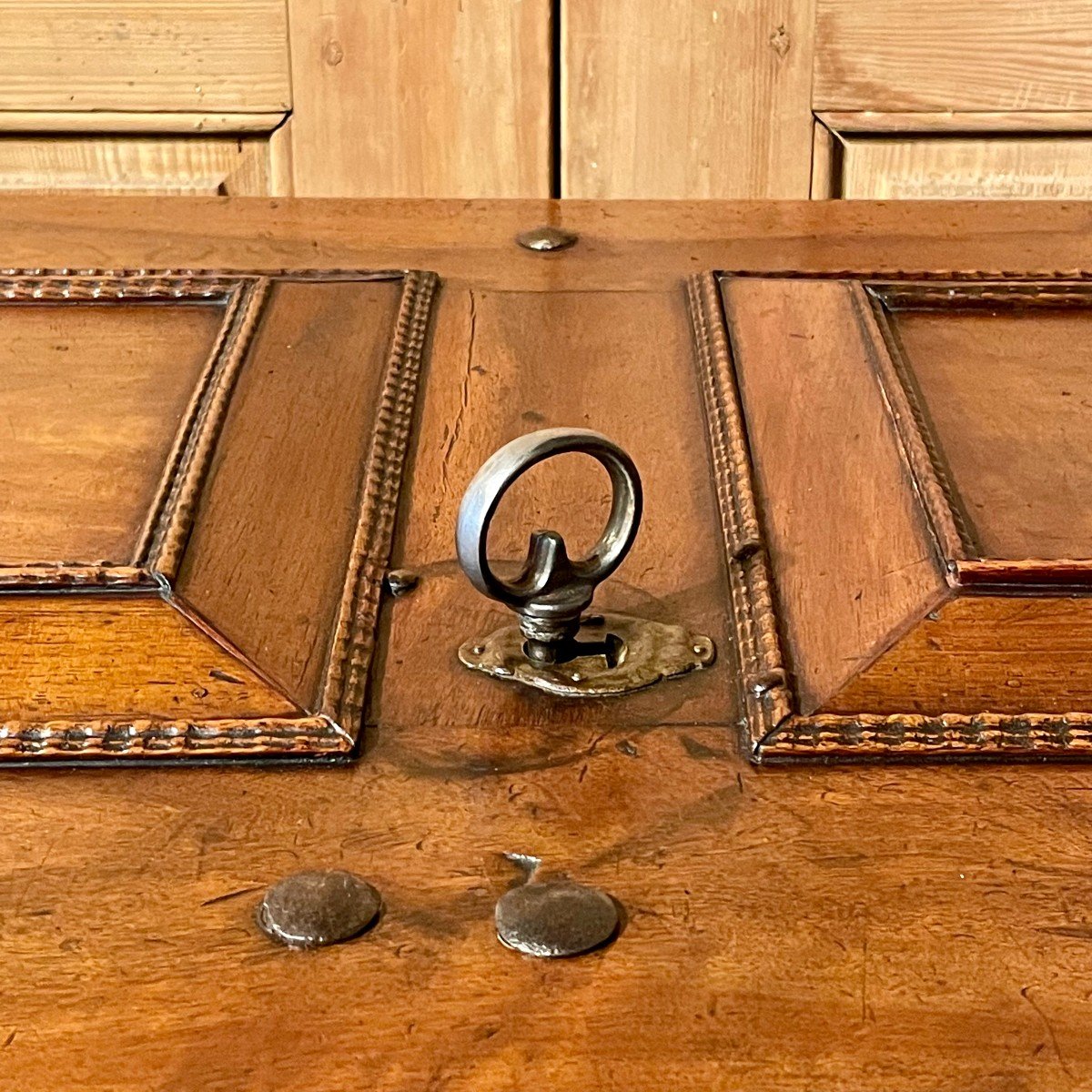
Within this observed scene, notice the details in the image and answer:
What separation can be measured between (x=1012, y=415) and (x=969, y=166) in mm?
1043

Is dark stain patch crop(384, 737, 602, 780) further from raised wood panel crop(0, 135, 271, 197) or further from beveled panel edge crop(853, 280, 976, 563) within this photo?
raised wood panel crop(0, 135, 271, 197)

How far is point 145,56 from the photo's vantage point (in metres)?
1.88

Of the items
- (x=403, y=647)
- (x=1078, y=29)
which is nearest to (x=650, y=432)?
(x=403, y=647)

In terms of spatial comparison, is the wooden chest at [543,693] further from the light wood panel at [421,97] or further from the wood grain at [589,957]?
the light wood panel at [421,97]

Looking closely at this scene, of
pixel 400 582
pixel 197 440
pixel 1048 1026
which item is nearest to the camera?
pixel 1048 1026

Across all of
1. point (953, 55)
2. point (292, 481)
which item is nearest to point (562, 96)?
point (953, 55)

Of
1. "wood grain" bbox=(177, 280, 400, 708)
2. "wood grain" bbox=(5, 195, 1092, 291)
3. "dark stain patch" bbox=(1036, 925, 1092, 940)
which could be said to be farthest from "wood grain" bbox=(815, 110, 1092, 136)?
"dark stain patch" bbox=(1036, 925, 1092, 940)

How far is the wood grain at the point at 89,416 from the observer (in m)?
0.84

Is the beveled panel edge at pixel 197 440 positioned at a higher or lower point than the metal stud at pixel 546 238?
lower

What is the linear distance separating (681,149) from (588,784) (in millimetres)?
1350

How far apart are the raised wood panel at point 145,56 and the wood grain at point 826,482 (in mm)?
956

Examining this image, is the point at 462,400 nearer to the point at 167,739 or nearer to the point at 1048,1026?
the point at 167,739

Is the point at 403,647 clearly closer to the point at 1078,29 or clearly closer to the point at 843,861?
the point at 843,861

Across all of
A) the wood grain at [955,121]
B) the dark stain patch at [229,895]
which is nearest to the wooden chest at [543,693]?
the dark stain patch at [229,895]
